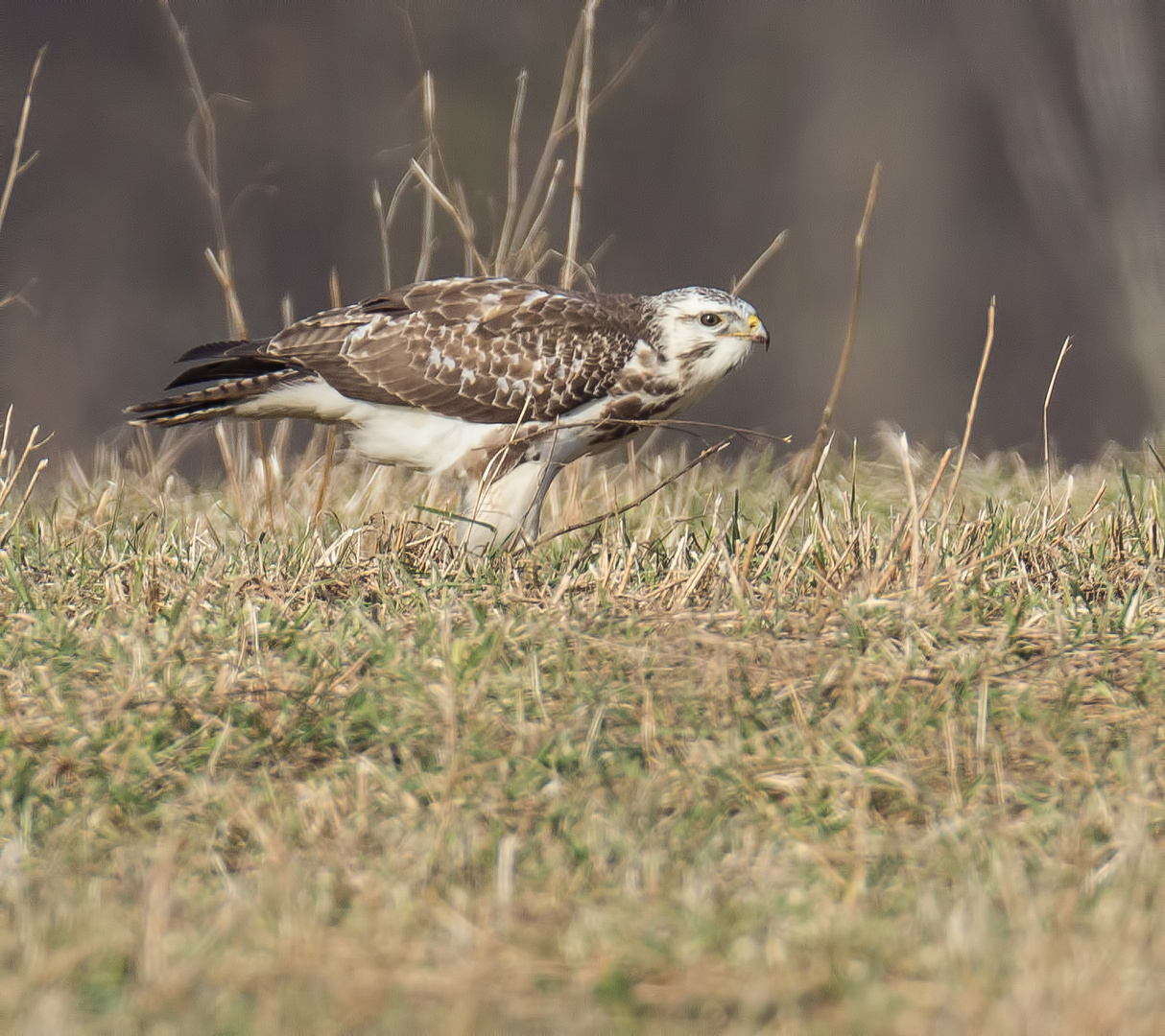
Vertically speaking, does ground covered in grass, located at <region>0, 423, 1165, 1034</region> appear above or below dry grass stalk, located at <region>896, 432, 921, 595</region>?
below

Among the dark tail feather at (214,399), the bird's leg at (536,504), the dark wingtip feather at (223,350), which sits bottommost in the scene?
the bird's leg at (536,504)

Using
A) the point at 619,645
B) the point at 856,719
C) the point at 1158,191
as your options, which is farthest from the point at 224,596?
the point at 1158,191

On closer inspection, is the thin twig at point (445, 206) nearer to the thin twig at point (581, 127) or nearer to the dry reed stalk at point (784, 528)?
the thin twig at point (581, 127)

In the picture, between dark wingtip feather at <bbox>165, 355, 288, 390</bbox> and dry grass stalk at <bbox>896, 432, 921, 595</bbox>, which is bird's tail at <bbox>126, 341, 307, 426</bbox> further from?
dry grass stalk at <bbox>896, 432, 921, 595</bbox>

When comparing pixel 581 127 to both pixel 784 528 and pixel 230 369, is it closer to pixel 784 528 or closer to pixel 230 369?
pixel 230 369

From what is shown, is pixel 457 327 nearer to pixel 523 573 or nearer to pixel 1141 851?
pixel 523 573

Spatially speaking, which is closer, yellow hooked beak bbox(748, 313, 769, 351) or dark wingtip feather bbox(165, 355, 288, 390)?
dark wingtip feather bbox(165, 355, 288, 390)

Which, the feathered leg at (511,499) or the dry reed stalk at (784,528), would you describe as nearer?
the dry reed stalk at (784,528)

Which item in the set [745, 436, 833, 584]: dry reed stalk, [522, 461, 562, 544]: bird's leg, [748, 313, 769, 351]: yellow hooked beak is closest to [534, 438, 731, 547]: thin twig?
[745, 436, 833, 584]: dry reed stalk

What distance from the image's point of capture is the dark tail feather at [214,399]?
184 inches

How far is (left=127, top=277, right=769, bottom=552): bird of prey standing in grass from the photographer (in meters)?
4.64

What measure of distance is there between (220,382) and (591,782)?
8.45ft

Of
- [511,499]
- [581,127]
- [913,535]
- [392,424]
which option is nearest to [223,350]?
[392,424]

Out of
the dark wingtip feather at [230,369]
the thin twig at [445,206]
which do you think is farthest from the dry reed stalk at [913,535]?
the dark wingtip feather at [230,369]
